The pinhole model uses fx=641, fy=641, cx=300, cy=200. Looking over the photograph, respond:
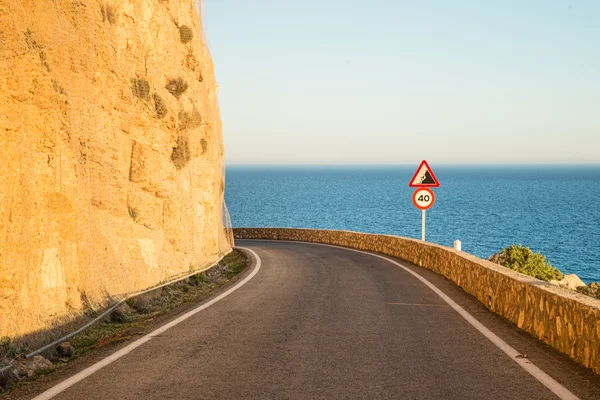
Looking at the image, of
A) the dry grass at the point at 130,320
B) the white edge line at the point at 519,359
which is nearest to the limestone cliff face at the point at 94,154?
the dry grass at the point at 130,320

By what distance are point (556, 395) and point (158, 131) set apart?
1169cm

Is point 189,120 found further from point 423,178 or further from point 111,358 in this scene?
point 111,358

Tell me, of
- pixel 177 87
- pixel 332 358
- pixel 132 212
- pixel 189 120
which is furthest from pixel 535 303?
pixel 189 120

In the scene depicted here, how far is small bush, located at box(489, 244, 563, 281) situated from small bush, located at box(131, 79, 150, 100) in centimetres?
1443

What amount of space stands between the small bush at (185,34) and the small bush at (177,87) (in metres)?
2.25

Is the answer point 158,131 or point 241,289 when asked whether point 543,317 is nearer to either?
point 241,289

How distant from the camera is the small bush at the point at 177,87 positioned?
666 inches

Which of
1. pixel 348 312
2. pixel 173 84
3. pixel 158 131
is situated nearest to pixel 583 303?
pixel 348 312

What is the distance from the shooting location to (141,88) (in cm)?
1438

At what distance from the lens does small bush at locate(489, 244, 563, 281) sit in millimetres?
22875

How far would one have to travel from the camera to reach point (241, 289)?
1303 cm

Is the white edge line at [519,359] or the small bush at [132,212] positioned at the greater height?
the small bush at [132,212]

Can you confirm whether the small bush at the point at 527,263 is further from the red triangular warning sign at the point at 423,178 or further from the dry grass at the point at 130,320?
the dry grass at the point at 130,320

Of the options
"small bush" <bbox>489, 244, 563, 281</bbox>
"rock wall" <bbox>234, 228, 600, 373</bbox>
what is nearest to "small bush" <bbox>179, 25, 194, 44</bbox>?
"rock wall" <bbox>234, 228, 600, 373</bbox>
